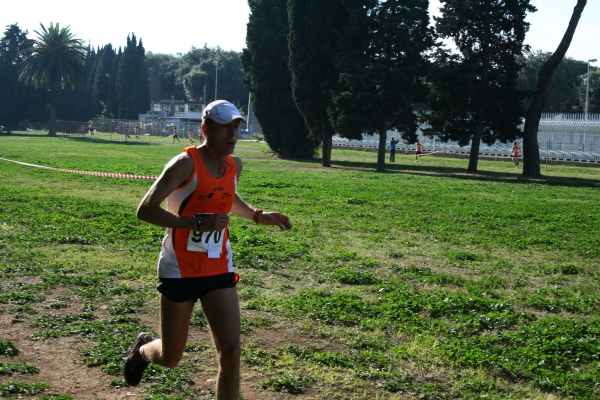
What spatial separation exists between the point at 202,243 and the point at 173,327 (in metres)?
0.56

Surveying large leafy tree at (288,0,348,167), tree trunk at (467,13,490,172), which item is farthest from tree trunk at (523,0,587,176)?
large leafy tree at (288,0,348,167)

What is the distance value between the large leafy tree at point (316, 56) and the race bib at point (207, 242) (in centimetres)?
3192

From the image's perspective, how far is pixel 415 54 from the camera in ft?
112

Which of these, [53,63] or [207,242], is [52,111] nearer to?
[53,63]

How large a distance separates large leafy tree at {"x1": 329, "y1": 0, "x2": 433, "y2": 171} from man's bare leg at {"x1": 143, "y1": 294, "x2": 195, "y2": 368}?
2973 centimetres

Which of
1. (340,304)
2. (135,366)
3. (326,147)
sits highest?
(326,147)

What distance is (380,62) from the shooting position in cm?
3434

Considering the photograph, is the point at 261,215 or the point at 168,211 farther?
the point at 261,215

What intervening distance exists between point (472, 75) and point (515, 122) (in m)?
3.27

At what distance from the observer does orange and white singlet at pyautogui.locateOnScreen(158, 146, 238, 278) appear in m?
4.40

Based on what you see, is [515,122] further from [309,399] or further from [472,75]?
[309,399]

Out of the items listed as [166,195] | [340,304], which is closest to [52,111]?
[340,304]

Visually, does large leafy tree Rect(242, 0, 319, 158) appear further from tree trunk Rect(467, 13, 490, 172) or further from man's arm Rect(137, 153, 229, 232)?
man's arm Rect(137, 153, 229, 232)

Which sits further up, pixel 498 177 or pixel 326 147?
pixel 326 147
